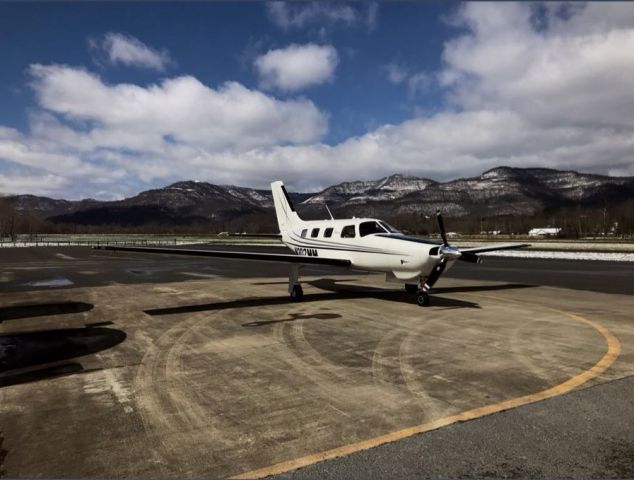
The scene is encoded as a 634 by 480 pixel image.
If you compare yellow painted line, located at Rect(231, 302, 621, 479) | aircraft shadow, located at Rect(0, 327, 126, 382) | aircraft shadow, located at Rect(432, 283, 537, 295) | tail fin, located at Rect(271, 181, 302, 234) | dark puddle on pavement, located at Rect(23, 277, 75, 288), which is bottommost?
dark puddle on pavement, located at Rect(23, 277, 75, 288)

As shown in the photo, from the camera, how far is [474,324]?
10.2m

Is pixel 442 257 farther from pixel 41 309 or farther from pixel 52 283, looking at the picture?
pixel 52 283

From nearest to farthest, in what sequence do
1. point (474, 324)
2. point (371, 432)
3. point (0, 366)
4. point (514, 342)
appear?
point (371, 432) → point (0, 366) → point (514, 342) → point (474, 324)

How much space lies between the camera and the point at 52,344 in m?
Answer: 8.73

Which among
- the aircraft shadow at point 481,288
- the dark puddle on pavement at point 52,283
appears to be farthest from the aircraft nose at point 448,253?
the dark puddle on pavement at point 52,283

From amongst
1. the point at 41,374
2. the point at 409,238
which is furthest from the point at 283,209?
the point at 41,374

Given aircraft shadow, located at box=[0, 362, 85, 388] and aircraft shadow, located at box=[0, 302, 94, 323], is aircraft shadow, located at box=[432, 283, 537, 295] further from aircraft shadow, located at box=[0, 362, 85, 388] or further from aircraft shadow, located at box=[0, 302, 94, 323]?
aircraft shadow, located at box=[0, 362, 85, 388]

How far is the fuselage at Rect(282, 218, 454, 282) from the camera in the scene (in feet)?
41.3

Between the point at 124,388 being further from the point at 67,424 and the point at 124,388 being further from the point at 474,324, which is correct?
the point at 474,324

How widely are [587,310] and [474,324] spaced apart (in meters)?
4.00

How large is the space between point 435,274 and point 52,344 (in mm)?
9361

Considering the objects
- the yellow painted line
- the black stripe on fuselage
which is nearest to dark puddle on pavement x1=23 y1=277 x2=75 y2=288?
the black stripe on fuselage

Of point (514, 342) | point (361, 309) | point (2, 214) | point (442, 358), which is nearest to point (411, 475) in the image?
point (442, 358)

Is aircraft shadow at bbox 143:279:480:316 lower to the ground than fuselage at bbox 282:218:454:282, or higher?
lower
